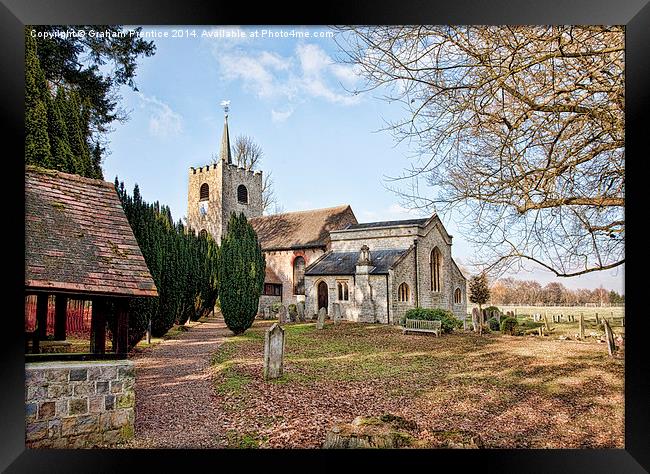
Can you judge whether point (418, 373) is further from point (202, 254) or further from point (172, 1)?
point (172, 1)

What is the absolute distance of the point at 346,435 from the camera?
3688mm

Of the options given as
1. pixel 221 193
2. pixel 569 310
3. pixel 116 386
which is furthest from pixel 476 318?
pixel 116 386

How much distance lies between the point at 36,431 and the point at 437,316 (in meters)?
3.50

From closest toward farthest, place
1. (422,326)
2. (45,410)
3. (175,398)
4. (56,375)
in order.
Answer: (56,375)
(45,410)
(175,398)
(422,326)

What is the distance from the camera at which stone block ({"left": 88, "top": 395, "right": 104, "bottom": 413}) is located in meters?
3.47

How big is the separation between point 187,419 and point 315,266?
5.73 feet

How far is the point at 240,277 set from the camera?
4.29 metres

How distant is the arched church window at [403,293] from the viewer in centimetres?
418

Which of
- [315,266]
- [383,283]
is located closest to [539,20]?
[383,283]

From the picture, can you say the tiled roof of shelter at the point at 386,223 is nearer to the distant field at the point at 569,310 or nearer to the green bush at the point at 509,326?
the distant field at the point at 569,310

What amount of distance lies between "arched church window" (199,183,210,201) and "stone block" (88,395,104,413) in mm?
1896

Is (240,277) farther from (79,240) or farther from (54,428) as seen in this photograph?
(54,428)

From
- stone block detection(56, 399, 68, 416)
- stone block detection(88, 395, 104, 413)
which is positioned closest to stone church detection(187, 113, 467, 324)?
stone block detection(88, 395, 104, 413)

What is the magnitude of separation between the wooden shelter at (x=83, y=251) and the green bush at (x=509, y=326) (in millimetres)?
3113
